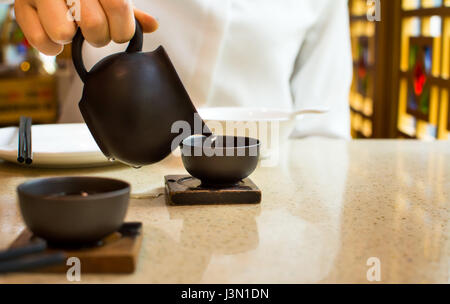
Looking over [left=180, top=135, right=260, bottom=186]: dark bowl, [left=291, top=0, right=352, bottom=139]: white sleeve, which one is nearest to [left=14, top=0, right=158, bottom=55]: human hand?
[left=180, top=135, right=260, bottom=186]: dark bowl

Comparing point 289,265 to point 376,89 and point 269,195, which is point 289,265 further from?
point 376,89

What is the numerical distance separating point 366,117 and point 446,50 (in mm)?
1591

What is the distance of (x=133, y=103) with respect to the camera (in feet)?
3.03

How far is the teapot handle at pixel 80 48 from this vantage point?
935 mm

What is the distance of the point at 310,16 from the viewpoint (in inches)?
89.3

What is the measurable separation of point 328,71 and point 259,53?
37 cm

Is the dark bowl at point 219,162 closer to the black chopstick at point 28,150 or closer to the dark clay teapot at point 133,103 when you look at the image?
the dark clay teapot at point 133,103

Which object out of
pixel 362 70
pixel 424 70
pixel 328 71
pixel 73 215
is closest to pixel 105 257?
pixel 73 215

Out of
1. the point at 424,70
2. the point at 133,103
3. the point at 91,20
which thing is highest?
the point at 91,20

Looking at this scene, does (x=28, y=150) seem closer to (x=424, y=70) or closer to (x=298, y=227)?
(x=298, y=227)

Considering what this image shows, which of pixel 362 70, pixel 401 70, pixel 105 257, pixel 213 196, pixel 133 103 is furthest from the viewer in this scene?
pixel 362 70

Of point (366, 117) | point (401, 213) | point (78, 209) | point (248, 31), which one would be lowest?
point (366, 117)

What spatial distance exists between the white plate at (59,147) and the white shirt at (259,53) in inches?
20.0

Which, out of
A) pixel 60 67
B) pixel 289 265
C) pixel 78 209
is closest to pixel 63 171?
pixel 78 209
